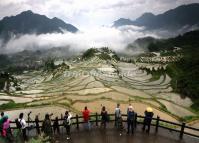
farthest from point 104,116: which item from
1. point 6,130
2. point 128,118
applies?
point 6,130

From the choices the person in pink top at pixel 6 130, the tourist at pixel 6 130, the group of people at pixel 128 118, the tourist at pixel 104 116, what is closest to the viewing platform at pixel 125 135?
the group of people at pixel 128 118

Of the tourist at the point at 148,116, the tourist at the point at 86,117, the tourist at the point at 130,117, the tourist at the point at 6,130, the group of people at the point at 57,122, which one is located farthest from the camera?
the tourist at the point at 86,117

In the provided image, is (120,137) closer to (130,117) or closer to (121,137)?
(121,137)

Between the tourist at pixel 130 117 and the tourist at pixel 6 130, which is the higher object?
the tourist at pixel 130 117

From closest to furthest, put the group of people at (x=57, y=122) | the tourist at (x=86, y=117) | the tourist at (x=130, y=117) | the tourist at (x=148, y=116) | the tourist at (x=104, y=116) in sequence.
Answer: the group of people at (x=57, y=122), the tourist at (x=130, y=117), the tourist at (x=148, y=116), the tourist at (x=86, y=117), the tourist at (x=104, y=116)

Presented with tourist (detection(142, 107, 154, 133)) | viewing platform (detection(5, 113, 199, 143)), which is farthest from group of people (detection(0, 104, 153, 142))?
viewing platform (detection(5, 113, 199, 143))

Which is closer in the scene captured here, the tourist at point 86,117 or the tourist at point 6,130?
the tourist at point 6,130

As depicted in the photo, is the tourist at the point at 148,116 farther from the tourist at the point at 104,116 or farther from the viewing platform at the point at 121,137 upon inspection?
the tourist at the point at 104,116

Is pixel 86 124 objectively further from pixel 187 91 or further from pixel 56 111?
pixel 187 91

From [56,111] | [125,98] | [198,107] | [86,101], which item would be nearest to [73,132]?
[56,111]
